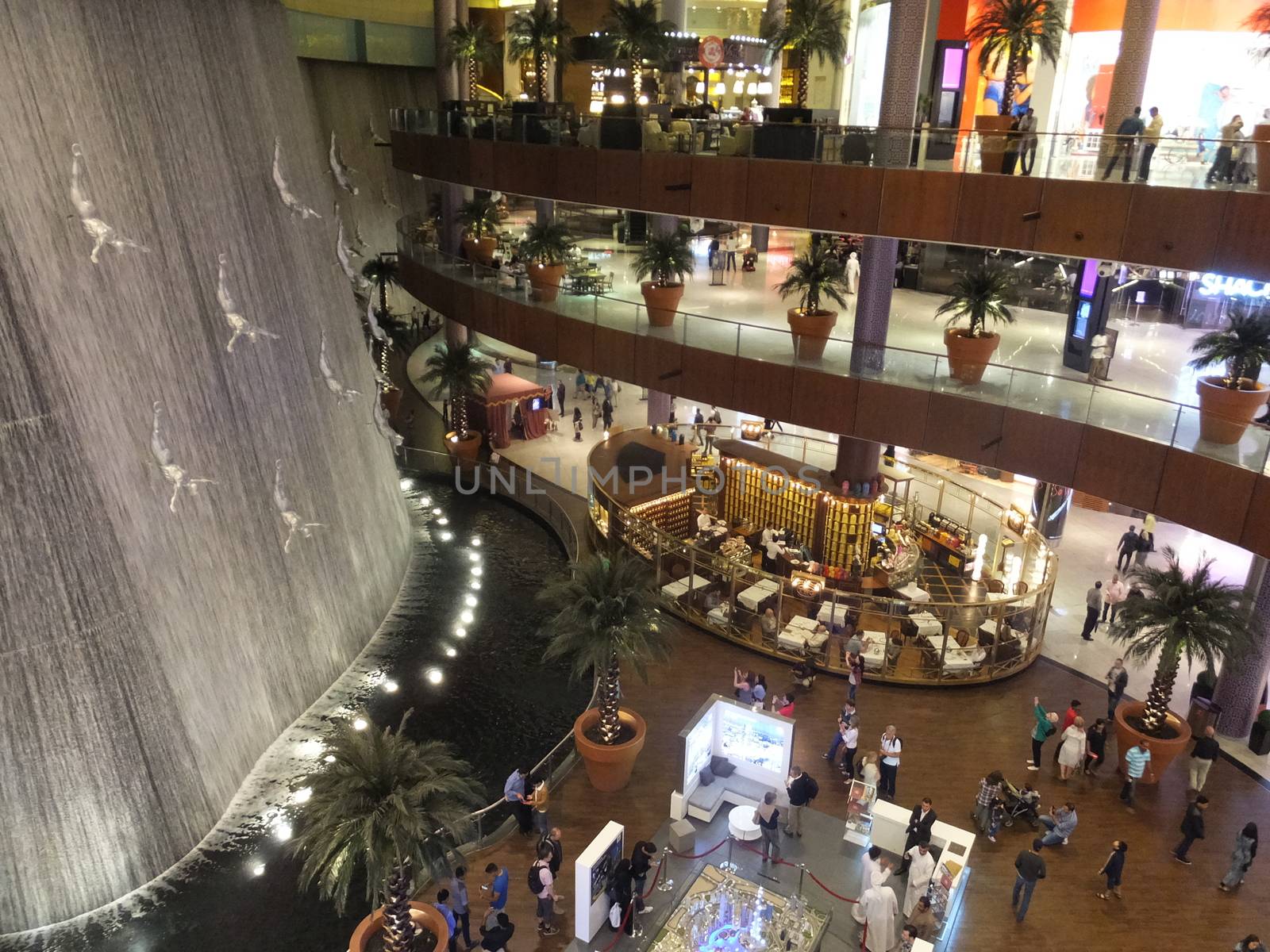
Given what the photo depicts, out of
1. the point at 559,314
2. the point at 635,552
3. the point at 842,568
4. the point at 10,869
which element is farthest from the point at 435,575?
the point at 10,869

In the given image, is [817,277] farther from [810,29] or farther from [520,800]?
[810,29]

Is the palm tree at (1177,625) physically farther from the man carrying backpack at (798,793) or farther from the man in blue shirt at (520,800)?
the man in blue shirt at (520,800)

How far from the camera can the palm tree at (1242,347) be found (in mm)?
13844

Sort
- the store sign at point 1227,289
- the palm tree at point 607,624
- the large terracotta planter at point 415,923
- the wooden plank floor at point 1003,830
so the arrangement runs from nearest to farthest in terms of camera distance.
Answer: the large terracotta planter at point 415,923, the wooden plank floor at point 1003,830, the palm tree at point 607,624, the store sign at point 1227,289

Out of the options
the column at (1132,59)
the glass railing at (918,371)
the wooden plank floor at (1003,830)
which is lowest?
the wooden plank floor at (1003,830)

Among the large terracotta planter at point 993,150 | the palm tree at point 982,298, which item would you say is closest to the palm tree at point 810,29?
the palm tree at point 982,298

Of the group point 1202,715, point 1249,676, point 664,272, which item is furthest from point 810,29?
point 1202,715

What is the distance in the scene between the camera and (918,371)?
16.6 meters

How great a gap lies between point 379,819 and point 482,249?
21.0 m

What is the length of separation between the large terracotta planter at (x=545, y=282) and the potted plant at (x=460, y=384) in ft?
16.0

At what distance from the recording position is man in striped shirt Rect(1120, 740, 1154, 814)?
1339 cm

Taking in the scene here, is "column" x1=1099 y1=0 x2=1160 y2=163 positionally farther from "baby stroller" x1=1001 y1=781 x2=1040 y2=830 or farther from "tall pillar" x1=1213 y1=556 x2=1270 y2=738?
"baby stroller" x1=1001 y1=781 x2=1040 y2=830

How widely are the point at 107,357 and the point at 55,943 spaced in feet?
21.6

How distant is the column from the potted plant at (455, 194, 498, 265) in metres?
16.0
